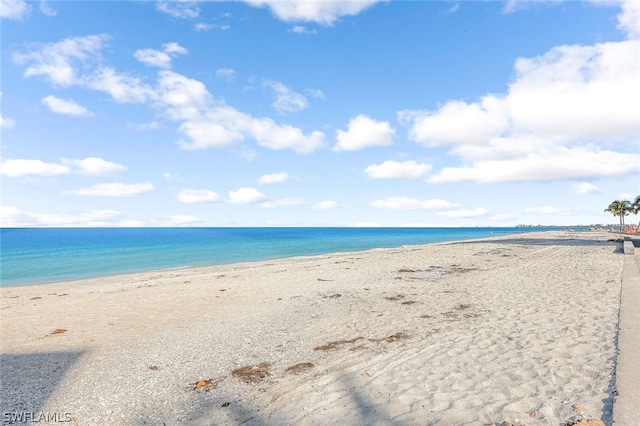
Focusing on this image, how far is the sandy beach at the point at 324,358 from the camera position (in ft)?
17.3

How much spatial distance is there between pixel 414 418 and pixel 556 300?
9315 millimetres

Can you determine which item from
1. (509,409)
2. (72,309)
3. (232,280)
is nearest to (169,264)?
(232,280)

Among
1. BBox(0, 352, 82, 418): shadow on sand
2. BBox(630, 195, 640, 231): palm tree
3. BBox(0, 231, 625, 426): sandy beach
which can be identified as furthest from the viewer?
BBox(630, 195, 640, 231): palm tree

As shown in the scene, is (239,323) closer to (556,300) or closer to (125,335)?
(125,335)

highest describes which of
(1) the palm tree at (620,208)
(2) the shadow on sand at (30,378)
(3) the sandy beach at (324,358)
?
(1) the palm tree at (620,208)

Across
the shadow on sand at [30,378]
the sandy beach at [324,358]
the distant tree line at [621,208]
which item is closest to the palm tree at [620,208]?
the distant tree line at [621,208]

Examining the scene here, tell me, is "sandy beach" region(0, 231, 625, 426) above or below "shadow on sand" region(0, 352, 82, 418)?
above

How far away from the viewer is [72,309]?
13.8m

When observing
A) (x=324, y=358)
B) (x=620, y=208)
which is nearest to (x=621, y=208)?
(x=620, y=208)

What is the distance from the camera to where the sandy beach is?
17.3ft

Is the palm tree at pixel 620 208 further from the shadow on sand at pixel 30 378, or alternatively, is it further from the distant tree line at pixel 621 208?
the shadow on sand at pixel 30 378

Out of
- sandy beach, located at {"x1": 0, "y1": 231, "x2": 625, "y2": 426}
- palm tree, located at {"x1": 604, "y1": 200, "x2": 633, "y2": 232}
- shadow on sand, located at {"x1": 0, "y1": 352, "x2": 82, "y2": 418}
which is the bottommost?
shadow on sand, located at {"x1": 0, "y1": 352, "x2": 82, "y2": 418}

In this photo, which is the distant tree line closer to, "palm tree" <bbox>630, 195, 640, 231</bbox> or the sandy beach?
"palm tree" <bbox>630, 195, 640, 231</bbox>

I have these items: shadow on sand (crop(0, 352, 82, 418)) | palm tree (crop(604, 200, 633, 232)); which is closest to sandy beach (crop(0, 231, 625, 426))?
shadow on sand (crop(0, 352, 82, 418))
